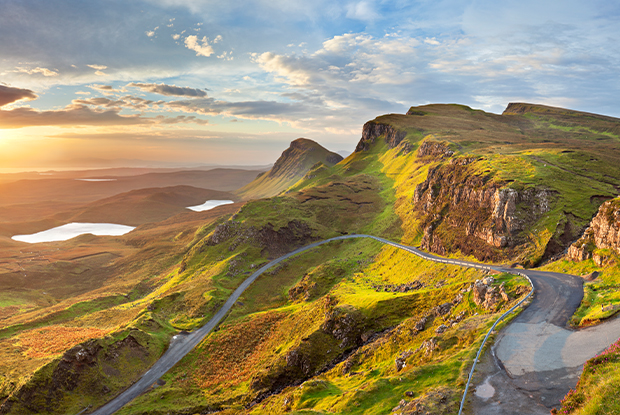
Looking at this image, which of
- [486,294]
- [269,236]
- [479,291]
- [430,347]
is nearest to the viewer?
[430,347]

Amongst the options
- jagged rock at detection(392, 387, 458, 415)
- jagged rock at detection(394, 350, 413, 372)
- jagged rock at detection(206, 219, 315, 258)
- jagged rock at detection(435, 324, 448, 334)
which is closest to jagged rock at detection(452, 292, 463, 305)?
jagged rock at detection(435, 324, 448, 334)

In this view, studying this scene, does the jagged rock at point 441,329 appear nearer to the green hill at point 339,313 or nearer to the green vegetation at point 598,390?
the green hill at point 339,313

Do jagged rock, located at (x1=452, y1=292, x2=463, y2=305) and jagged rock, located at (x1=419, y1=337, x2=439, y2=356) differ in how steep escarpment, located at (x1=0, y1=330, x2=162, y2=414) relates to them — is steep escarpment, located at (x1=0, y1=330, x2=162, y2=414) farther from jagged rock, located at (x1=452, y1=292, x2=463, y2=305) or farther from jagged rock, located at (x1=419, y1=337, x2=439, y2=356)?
jagged rock, located at (x1=452, y1=292, x2=463, y2=305)

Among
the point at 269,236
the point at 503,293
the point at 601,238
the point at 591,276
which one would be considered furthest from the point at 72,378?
the point at 601,238

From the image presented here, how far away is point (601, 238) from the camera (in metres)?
47.8

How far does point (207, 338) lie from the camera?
74.1 meters

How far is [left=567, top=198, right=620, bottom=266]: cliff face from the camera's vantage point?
150 ft

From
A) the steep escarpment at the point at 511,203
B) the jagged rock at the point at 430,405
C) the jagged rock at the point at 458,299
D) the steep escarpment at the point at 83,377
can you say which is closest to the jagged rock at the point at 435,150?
the steep escarpment at the point at 511,203

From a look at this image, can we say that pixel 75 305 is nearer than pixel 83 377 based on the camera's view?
No

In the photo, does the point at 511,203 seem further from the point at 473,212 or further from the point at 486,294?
the point at 486,294

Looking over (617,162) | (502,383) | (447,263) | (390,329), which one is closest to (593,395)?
(502,383)

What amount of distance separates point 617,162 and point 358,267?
9121 centimetres

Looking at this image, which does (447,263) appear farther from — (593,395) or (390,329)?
(593,395)

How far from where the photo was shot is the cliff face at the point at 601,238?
150ft
